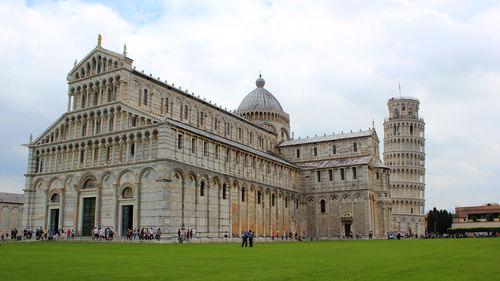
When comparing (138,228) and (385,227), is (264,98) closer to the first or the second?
(385,227)

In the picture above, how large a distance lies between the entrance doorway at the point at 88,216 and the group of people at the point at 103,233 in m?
2.22

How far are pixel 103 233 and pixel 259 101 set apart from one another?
44934mm

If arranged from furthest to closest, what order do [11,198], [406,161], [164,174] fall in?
[406,161] → [11,198] → [164,174]

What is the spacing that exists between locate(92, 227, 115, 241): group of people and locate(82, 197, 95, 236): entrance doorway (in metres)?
2.22

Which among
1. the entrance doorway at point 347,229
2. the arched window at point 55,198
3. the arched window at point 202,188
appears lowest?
the entrance doorway at point 347,229

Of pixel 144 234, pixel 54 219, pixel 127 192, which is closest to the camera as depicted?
pixel 144 234

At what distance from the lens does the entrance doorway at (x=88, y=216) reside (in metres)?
48.5

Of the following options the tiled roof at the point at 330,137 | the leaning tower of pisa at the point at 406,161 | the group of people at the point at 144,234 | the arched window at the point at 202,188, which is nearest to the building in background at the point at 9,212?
the group of people at the point at 144,234

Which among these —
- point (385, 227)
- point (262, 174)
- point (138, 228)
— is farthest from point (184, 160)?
point (385, 227)

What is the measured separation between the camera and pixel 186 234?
44312mm

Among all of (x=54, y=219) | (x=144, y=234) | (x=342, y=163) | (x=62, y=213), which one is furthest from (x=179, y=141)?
(x=342, y=163)

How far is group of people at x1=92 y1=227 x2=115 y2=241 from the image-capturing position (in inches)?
1702

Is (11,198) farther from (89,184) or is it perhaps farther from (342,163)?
(342,163)

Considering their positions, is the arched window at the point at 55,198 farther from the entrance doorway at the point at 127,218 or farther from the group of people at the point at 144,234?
the group of people at the point at 144,234
